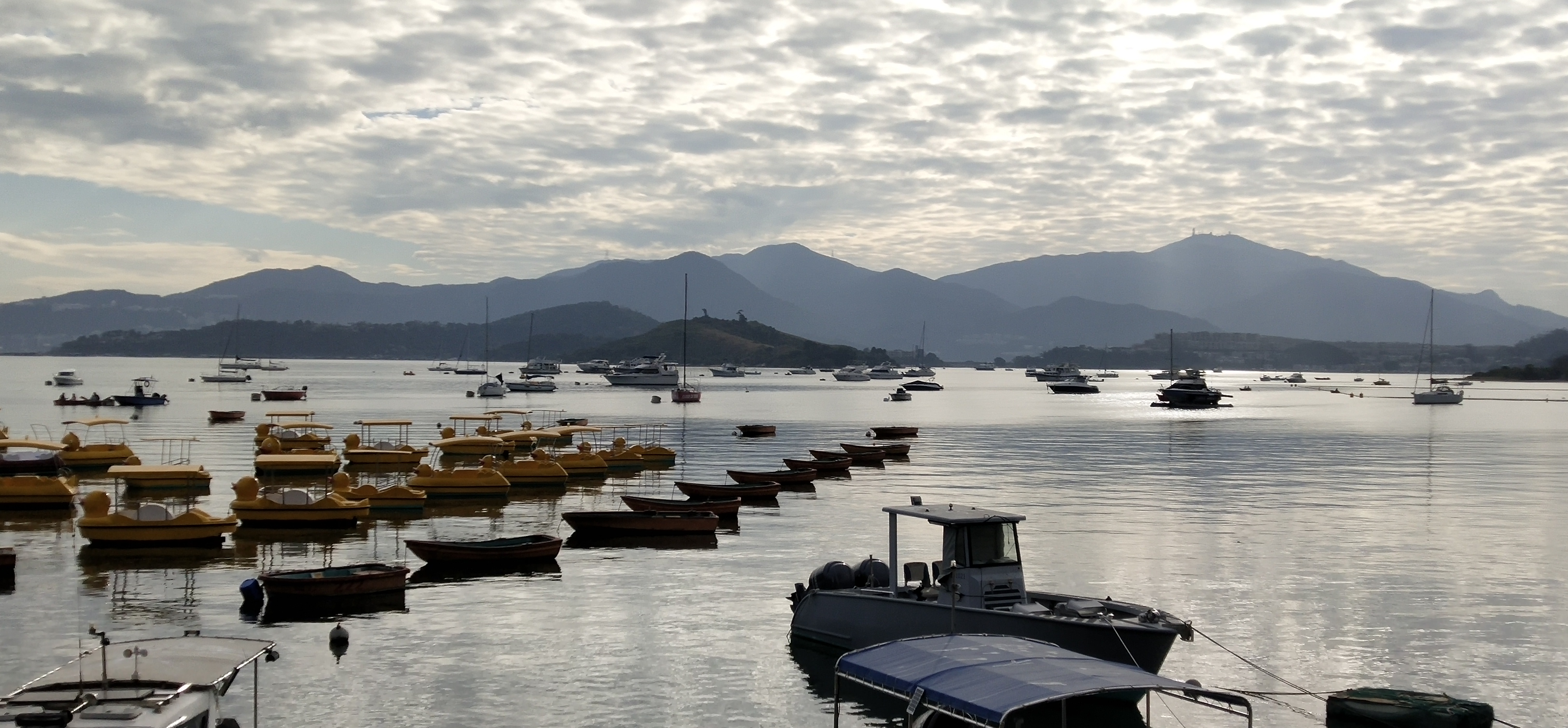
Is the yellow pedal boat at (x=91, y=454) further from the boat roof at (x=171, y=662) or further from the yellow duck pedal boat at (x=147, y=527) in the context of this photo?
the boat roof at (x=171, y=662)

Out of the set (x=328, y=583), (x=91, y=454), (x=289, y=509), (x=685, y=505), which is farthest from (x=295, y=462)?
(x=328, y=583)

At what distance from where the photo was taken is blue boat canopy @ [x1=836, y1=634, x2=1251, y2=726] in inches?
629

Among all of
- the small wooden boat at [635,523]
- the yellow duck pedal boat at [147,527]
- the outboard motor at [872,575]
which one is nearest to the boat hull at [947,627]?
the outboard motor at [872,575]

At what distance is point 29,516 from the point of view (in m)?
49.7

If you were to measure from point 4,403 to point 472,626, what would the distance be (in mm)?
157616

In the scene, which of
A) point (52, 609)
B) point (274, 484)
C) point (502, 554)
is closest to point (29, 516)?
point (274, 484)

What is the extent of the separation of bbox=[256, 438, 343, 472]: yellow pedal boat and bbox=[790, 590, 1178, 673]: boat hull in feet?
133

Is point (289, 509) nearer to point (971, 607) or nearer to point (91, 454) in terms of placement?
point (971, 607)

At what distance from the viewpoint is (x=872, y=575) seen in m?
28.6

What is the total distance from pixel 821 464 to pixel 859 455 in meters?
8.77

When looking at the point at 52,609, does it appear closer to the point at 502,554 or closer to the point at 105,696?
the point at 502,554

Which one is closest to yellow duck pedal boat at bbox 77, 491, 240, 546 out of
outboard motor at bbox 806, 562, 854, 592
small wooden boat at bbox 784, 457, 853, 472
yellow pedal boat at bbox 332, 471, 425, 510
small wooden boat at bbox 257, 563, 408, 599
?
yellow pedal boat at bbox 332, 471, 425, 510

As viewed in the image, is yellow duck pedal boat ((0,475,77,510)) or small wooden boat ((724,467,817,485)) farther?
small wooden boat ((724,467,817,485))

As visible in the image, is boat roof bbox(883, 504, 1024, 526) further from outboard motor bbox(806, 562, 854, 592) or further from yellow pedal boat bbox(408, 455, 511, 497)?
yellow pedal boat bbox(408, 455, 511, 497)
